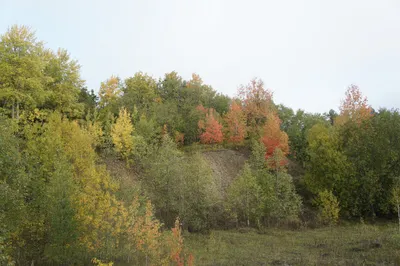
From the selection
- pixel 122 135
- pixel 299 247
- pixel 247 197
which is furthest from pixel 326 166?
pixel 122 135

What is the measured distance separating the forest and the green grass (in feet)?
7.89

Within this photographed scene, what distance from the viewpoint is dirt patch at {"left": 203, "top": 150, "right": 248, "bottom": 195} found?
5066 cm

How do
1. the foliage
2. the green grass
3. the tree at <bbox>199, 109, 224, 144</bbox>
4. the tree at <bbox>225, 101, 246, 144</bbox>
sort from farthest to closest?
the tree at <bbox>225, 101, 246, 144</bbox>
the tree at <bbox>199, 109, 224, 144</bbox>
the foliage
the green grass

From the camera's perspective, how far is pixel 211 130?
2158 inches

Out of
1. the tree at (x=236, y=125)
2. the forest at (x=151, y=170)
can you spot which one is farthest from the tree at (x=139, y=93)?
the tree at (x=236, y=125)

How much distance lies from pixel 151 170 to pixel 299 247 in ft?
59.4

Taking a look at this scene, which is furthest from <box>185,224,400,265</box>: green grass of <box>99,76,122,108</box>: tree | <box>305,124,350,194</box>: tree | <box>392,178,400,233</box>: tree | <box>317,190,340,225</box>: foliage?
<box>99,76,122,108</box>: tree

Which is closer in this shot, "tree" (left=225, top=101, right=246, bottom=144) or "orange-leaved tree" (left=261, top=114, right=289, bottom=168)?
"orange-leaved tree" (left=261, top=114, right=289, bottom=168)

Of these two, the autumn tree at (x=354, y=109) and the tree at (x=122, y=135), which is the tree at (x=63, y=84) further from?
the autumn tree at (x=354, y=109)

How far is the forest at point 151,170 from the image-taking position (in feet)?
77.2

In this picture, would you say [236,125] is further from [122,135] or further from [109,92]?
[109,92]

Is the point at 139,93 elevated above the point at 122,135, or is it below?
above

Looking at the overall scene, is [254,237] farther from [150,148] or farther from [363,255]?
[150,148]

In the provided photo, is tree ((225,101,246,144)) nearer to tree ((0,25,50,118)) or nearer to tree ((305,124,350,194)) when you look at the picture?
tree ((305,124,350,194))
